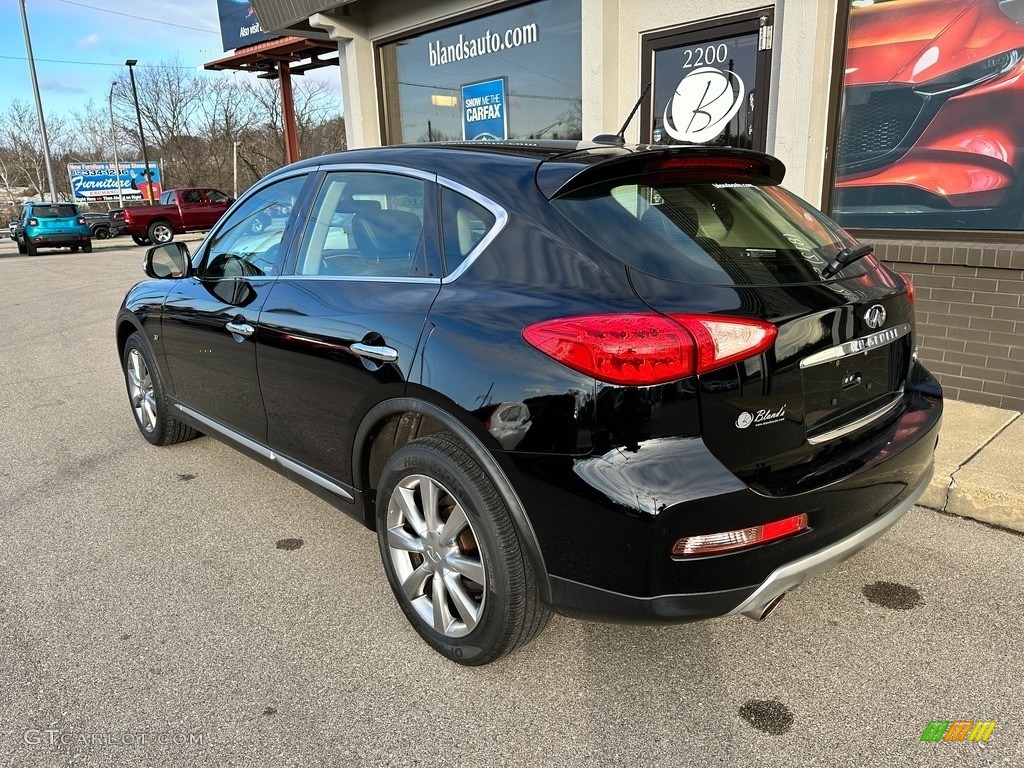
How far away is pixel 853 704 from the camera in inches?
91.7

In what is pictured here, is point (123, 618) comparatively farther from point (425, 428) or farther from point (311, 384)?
point (425, 428)

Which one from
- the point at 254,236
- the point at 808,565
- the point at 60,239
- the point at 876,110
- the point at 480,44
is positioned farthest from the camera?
the point at 60,239

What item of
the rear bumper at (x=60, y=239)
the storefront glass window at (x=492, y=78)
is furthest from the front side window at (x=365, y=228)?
the rear bumper at (x=60, y=239)

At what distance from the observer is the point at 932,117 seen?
5.13m

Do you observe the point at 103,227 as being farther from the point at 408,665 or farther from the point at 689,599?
the point at 689,599

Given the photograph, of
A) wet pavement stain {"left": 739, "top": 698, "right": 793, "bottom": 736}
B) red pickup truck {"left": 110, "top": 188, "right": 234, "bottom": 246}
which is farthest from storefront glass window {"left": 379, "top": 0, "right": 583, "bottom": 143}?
red pickup truck {"left": 110, "top": 188, "right": 234, "bottom": 246}

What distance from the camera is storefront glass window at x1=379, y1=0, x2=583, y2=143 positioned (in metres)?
7.68

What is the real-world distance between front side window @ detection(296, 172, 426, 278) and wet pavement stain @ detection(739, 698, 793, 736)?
178cm

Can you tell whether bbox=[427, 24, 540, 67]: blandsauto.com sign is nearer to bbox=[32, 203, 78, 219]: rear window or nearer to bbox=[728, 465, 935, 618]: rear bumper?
bbox=[728, 465, 935, 618]: rear bumper

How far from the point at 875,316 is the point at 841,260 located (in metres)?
0.22

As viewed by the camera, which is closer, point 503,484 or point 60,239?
point 503,484

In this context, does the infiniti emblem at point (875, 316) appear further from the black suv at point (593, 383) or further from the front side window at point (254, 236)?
the front side window at point (254, 236)

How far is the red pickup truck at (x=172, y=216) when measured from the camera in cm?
2766

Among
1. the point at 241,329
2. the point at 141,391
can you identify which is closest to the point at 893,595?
the point at 241,329
